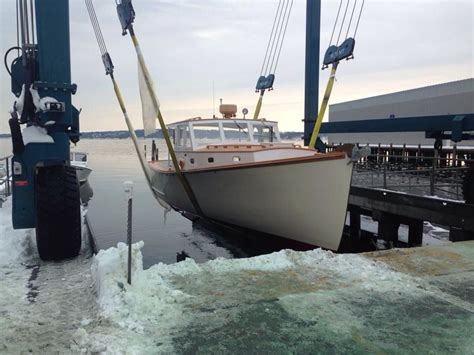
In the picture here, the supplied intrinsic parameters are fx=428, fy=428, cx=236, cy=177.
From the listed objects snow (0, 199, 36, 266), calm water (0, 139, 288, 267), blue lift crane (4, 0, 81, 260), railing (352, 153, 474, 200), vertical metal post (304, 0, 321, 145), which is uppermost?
vertical metal post (304, 0, 321, 145)

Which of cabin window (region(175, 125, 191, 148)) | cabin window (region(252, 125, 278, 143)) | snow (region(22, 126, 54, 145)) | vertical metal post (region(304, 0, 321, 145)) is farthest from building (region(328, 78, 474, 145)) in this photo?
snow (region(22, 126, 54, 145))

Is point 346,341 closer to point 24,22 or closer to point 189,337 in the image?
point 189,337

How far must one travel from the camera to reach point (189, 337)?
3047mm

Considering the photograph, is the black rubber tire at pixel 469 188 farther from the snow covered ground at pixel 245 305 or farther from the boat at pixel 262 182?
the snow covered ground at pixel 245 305

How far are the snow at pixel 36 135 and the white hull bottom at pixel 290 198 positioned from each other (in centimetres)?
382

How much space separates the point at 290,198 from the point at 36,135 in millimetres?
4378

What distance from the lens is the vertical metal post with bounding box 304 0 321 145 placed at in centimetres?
1288

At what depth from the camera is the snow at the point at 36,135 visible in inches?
210

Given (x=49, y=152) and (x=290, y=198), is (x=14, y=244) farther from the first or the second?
(x=290, y=198)

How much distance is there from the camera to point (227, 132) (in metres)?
11.0

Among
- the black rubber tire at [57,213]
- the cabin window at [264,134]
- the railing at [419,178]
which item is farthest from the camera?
the cabin window at [264,134]

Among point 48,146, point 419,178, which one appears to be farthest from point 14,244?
point 419,178

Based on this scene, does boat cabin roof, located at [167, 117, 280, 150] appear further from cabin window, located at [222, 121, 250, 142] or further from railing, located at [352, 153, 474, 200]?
railing, located at [352, 153, 474, 200]

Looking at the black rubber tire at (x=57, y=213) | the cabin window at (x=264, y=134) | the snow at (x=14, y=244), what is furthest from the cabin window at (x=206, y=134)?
the black rubber tire at (x=57, y=213)
